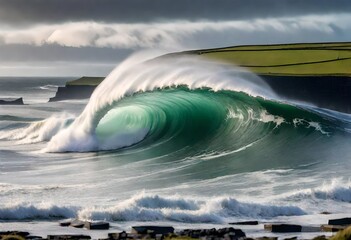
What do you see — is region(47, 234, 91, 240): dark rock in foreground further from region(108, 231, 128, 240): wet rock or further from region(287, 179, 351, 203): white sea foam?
region(287, 179, 351, 203): white sea foam

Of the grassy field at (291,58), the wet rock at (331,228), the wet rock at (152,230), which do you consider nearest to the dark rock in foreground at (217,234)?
the wet rock at (152,230)

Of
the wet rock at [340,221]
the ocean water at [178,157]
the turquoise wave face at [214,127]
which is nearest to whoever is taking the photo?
the wet rock at [340,221]

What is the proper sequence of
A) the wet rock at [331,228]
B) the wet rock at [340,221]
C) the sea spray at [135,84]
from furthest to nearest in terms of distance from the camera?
the sea spray at [135,84], the wet rock at [340,221], the wet rock at [331,228]

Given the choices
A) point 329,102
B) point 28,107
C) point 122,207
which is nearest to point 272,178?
point 122,207

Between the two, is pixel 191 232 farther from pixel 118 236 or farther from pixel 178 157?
pixel 178 157

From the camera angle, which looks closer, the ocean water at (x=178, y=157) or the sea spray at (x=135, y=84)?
the ocean water at (x=178, y=157)

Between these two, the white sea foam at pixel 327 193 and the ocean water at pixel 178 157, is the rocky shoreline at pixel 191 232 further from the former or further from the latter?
the white sea foam at pixel 327 193
